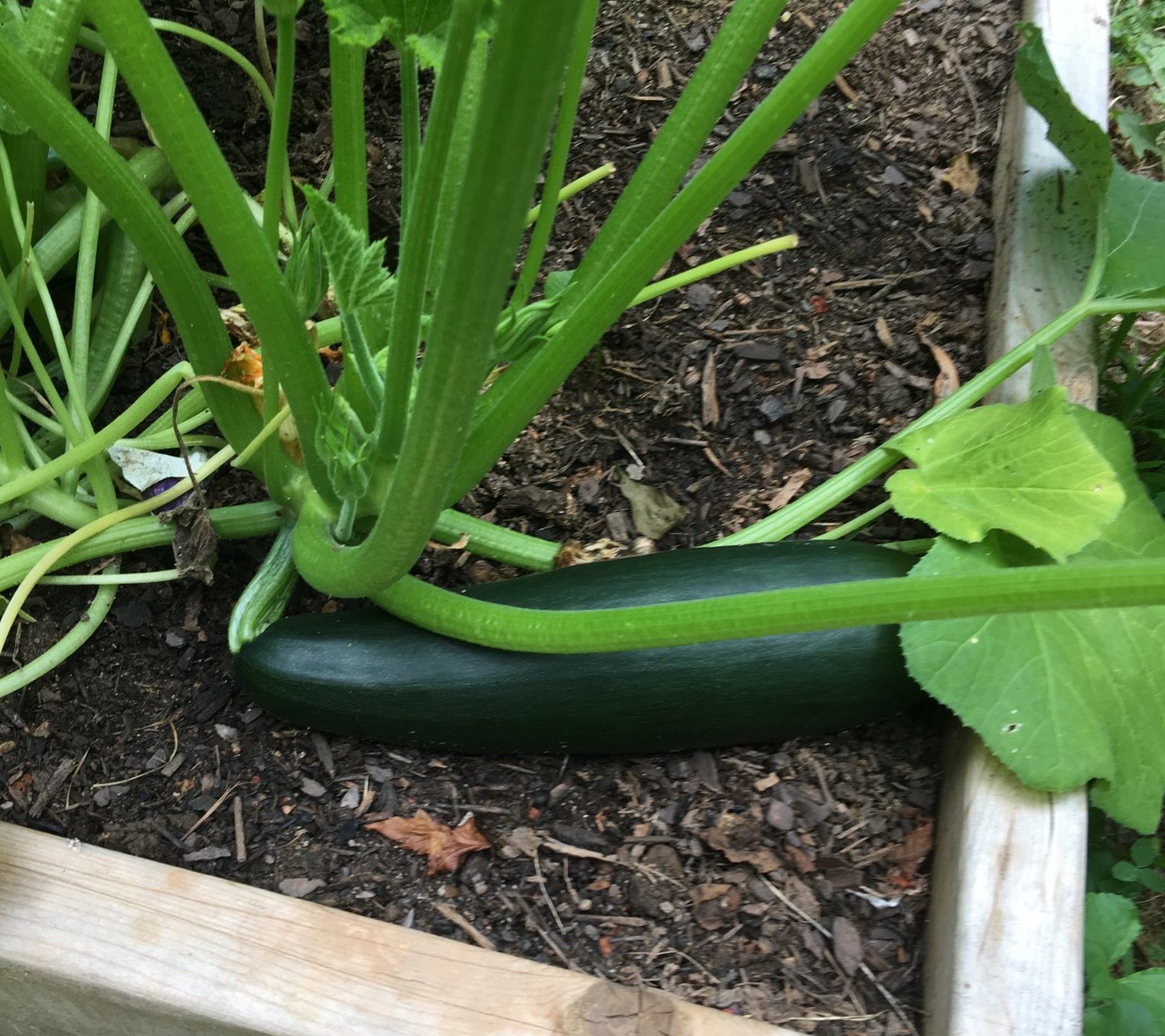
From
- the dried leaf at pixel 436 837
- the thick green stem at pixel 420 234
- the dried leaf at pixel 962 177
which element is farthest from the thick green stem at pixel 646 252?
the dried leaf at pixel 962 177

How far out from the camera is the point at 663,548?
1327 mm

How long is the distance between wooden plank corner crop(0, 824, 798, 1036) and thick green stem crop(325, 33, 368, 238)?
68 cm

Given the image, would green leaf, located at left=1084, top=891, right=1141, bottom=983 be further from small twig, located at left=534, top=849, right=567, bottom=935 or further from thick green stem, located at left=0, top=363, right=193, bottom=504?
thick green stem, located at left=0, top=363, right=193, bottom=504

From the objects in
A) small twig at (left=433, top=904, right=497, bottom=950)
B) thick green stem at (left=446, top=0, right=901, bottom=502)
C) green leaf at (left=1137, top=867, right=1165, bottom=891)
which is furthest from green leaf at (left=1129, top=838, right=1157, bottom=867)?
thick green stem at (left=446, top=0, right=901, bottom=502)

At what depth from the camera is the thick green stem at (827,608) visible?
671 mm

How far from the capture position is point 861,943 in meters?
1.12

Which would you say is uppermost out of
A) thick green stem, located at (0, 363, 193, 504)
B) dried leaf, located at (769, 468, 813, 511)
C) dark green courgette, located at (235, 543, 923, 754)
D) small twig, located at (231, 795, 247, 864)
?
thick green stem, located at (0, 363, 193, 504)

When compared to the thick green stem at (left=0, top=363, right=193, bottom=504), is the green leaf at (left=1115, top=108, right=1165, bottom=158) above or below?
above

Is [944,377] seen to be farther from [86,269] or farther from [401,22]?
[86,269]

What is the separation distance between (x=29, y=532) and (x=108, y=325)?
0.29 metres

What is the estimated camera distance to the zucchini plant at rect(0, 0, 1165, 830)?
734 millimetres

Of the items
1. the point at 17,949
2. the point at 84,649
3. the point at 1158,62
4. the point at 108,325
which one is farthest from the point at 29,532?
the point at 1158,62

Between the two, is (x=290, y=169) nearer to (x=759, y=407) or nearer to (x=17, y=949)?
(x=759, y=407)

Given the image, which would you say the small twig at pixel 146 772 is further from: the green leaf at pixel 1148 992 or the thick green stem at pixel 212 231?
the green leaf at pixel 1148 992
